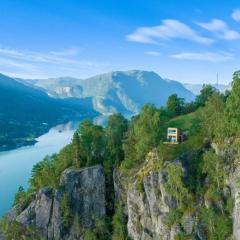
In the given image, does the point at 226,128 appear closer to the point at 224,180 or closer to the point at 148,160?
the point at 224,180

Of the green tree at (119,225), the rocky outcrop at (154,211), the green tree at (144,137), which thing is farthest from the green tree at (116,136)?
the green tree at (119,225)

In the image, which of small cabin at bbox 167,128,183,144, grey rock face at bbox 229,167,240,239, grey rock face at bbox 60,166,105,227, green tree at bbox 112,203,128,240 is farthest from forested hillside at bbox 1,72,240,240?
small cabin at bbox 167,128,183,144

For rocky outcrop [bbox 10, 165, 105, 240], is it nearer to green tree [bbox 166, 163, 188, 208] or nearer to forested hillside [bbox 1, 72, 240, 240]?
forested hillside [bbox 1, 72, 240, 240]

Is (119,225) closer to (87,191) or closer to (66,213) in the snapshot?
(87,191)

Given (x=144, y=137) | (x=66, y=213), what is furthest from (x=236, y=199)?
(x=66, y=213)

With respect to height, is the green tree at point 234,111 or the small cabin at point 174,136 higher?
the green tree at point 234,111

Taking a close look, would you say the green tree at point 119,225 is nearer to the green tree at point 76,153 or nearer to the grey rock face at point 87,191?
the grey rock face at point 87,191
